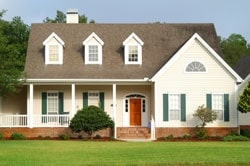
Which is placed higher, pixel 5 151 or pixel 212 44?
pixel 212 44

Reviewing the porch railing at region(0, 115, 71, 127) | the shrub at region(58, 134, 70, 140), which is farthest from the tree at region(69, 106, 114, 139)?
the porch railing at region(0, 115, 71, 127)

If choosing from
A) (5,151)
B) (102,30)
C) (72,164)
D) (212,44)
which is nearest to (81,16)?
(102,30)

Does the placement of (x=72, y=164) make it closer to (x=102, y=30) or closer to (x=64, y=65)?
(x=64, y=65)

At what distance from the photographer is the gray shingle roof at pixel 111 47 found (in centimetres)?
3550

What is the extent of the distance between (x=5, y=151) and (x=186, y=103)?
14861mm

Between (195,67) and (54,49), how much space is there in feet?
30.0

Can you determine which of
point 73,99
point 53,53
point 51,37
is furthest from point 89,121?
point 51,37

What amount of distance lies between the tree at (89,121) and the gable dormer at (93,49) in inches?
190

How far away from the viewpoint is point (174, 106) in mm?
34312

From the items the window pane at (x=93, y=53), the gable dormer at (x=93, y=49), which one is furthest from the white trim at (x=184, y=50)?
the window pane at (x=93, y=53)

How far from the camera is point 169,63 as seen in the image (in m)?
34.0

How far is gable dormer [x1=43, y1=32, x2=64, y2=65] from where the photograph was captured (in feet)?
119

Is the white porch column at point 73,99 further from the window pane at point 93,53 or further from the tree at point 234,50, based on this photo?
the tree at point 234,50

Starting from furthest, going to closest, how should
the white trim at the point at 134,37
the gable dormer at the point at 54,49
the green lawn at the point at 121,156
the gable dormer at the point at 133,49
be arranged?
the gable dormer at the point at 133,49 → the white trim at the point at 134,37 → the gable dormer at the point at 54,49 → the green lawn at the point at 121,156
